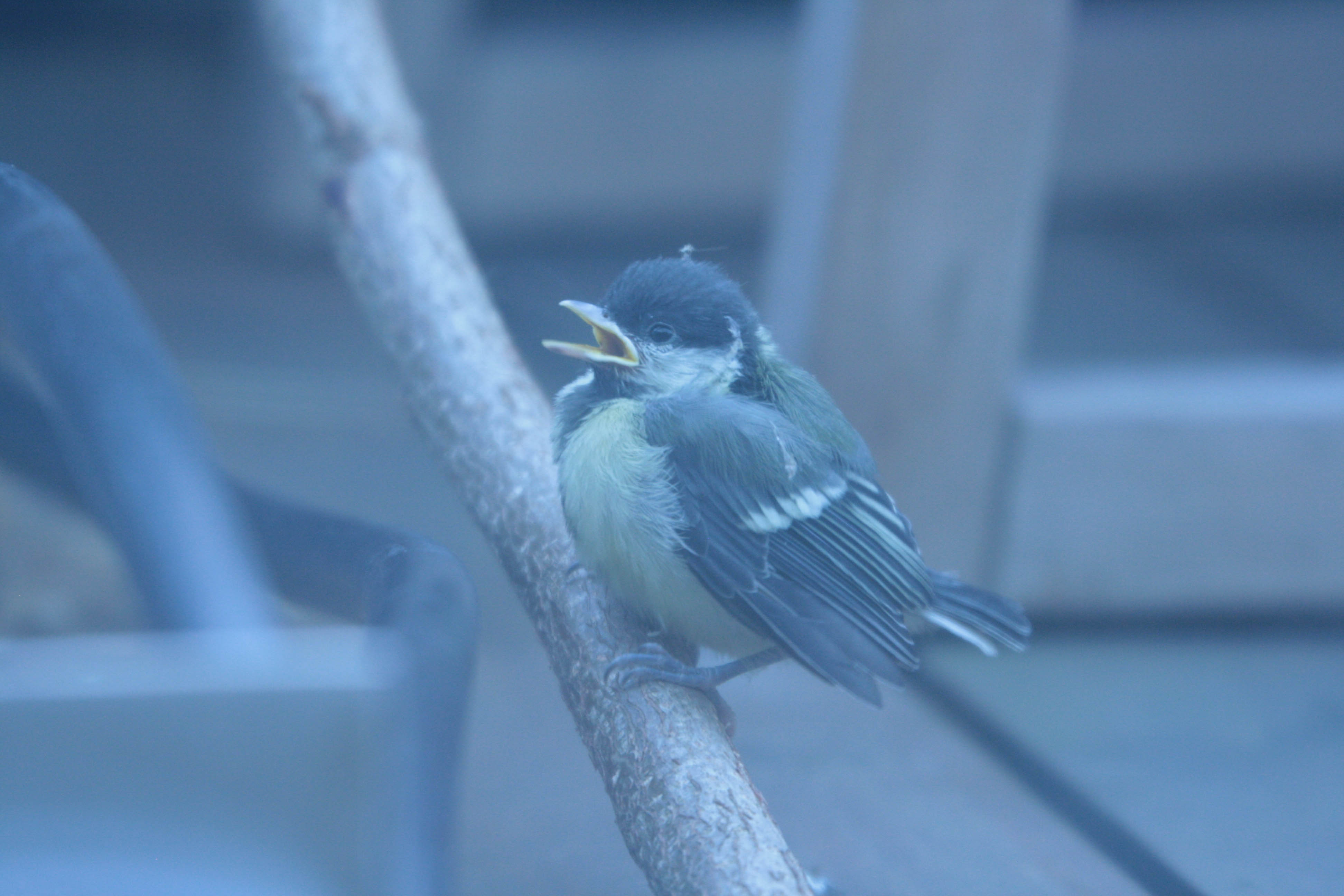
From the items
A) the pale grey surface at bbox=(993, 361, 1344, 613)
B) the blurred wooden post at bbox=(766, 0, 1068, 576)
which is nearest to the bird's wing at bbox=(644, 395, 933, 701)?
the blurred wooden post at bbox=(766, 0, 1068, 576)

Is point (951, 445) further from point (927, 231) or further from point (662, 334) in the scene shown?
point (662, 334)

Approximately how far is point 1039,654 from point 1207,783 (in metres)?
0.60

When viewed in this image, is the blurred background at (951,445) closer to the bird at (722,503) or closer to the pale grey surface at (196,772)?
the bird at (722,503)

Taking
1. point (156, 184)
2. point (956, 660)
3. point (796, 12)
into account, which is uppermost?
point (796, 12)

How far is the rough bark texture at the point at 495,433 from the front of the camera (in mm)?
1131

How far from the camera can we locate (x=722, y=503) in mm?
1396

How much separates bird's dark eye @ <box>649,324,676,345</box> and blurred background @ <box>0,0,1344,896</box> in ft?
0.52

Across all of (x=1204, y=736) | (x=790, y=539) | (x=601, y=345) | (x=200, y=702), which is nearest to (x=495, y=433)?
(x=601, y=345)

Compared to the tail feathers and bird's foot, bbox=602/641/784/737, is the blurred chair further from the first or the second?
the tail feathers

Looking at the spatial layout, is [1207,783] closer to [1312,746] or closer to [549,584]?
[1312,746]

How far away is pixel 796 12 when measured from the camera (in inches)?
192

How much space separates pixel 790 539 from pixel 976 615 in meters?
0.32

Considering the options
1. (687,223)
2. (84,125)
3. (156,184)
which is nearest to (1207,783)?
(687,223)

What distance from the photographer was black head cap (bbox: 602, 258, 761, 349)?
1477mm
